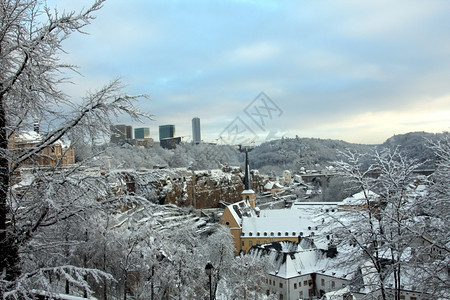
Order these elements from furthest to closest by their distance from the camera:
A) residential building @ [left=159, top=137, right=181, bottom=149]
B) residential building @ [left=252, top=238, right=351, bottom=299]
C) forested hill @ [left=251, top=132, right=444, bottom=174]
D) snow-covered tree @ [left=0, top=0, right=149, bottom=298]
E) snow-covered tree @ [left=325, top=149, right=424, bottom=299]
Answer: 1. forested hill @ [left=251, top=132, right=444, bottom=174]
2. residential building @ [left=159, top=137, right=181, bottom=149]
3. residential building @ [left=252, top=238, right=351, bottom=299]
4. snow-covered tree @ [left=325, top=149, right=424, bottom=299]
5. snow-covered tree @ [left=0, top=0, right=149, bottom=298]

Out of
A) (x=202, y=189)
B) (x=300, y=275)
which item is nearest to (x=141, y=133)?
(x=202, y=189)

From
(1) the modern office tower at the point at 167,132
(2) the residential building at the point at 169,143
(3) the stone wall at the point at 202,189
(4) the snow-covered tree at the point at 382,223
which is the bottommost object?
(3) the stone wall at the point at 202,189

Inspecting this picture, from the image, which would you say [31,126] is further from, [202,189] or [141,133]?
[141,133]

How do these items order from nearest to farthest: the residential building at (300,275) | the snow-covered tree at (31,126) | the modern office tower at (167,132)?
1. the snow-covered tree at (31,126)
2. the residential building at (300,275)
3. the modern office tower at (167,132)

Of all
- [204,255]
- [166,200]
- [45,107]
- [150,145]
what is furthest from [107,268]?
[150,145]

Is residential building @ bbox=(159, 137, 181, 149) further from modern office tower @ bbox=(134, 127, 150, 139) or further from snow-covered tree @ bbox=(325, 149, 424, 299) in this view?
snow-covered tree @ bbox=(325, 149, 424, 299)

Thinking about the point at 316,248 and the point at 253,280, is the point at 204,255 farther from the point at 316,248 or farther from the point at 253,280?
the point at 316,248

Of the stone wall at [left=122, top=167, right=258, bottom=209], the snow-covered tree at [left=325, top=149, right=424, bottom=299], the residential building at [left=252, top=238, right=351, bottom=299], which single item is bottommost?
the residential building at [left=252, top=238, right=351, bottom=299]

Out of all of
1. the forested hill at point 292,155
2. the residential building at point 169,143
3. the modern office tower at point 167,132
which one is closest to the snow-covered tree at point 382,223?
the residential building at point 169,143

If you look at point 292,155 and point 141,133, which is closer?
point 141,133

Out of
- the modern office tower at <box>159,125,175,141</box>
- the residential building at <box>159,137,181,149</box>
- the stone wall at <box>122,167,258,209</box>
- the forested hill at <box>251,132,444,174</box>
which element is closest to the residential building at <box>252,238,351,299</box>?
the stone wall at <box>122,167,258,209</box>

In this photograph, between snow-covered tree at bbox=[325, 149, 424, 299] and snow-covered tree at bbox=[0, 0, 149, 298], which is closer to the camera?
snow-covered tree at bbox=[0, 0, 149, 298]

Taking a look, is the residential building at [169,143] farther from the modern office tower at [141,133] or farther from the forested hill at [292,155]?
the forested hill at [292,155]
